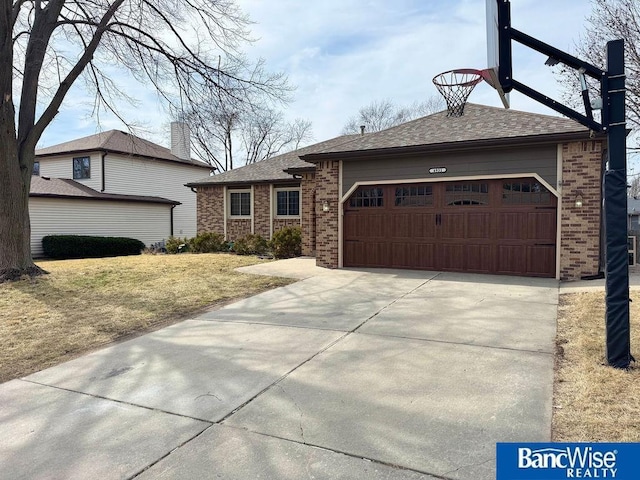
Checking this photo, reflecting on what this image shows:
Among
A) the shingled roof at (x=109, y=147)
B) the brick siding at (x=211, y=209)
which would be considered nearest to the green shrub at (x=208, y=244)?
the brick siding at (x=211, y=209)

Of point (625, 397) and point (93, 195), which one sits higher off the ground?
point (93, 195)

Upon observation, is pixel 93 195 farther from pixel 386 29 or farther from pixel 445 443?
pixel 445 443

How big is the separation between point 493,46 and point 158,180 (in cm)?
2389

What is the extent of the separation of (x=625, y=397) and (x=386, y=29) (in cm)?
1018

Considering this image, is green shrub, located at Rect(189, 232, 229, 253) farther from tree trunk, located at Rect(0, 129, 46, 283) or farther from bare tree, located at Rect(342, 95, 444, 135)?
bare tree, located at Rect(342, 95, 444, 135)

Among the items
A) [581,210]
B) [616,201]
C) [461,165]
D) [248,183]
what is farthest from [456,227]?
[248,183]

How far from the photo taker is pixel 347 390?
3727 mm

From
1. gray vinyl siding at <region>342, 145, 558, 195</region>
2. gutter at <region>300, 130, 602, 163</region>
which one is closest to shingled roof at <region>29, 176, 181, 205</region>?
gutter at <region>300, 130, 602, 163</region>

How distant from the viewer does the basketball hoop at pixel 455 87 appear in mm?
12688

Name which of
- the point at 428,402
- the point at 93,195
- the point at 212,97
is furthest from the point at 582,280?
the point at 93,195

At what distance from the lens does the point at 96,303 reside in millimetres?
7844

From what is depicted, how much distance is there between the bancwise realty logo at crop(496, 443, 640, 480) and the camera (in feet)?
7.77

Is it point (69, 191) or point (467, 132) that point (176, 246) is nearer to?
point (69, 191)

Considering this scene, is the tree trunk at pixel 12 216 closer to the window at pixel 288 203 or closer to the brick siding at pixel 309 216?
the brick siding at pixel 309 216
